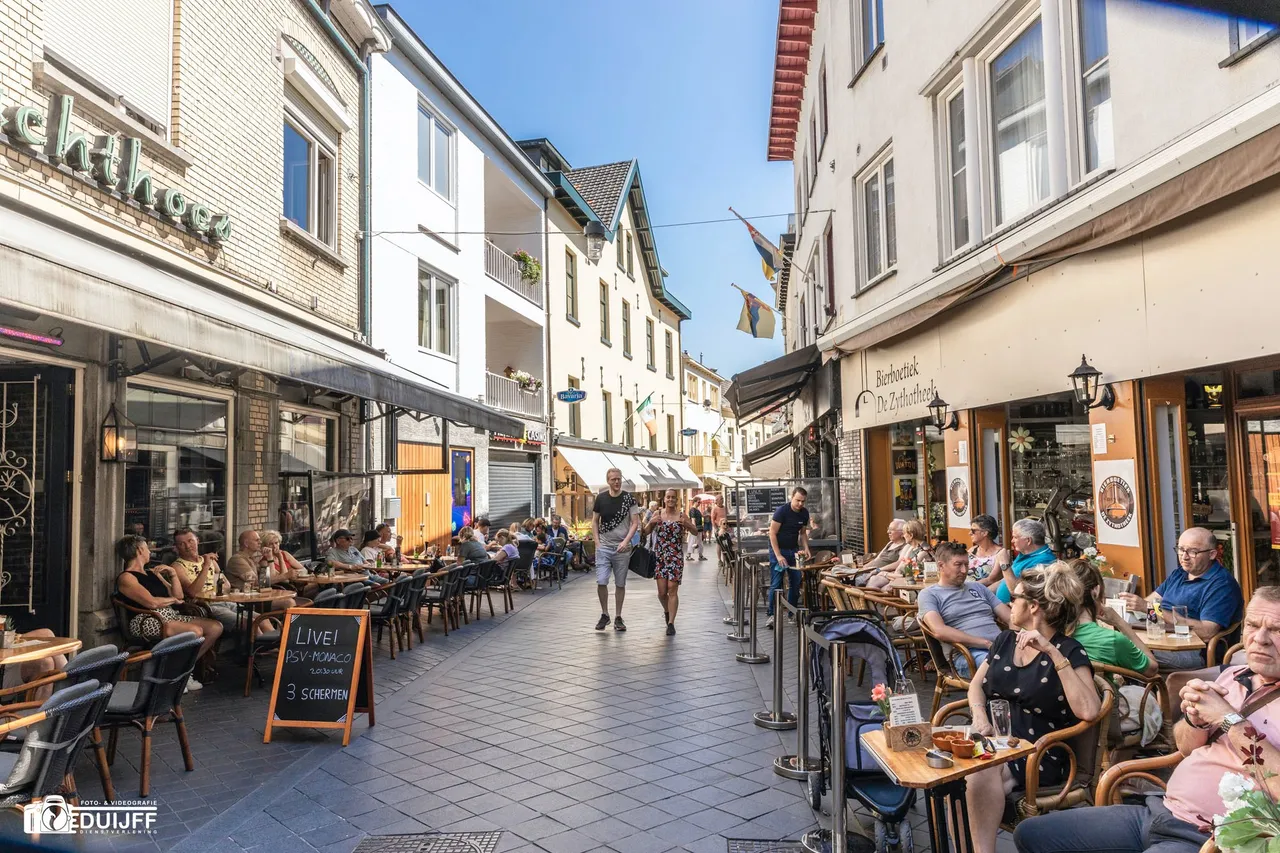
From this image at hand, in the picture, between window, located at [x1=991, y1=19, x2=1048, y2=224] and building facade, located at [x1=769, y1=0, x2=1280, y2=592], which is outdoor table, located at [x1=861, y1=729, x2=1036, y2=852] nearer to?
building facade, located at [x1=769, y1=0, x2=1280, y2=592]

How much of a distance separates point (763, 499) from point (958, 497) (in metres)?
6.64

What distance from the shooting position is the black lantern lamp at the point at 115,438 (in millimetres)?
7574

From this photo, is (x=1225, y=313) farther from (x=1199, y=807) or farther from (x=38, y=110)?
(x=38, y=110)

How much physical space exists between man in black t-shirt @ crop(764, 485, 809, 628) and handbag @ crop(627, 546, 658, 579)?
4.87 ft

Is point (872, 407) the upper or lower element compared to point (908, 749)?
upper

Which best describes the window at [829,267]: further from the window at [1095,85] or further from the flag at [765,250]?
the window at [1095,85]

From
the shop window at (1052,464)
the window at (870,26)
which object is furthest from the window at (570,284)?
the shop window at (1052,464)

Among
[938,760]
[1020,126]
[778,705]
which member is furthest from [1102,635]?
[1020,126]

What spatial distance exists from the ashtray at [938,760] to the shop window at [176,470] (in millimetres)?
7492

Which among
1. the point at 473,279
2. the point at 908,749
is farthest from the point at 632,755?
the point at 473,279

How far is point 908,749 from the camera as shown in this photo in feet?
10.8

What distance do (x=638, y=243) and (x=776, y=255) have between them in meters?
14.9

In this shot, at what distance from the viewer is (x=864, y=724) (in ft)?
13.4

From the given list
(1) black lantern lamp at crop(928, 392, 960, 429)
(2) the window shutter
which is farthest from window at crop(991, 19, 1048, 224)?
(2) the window shutter
